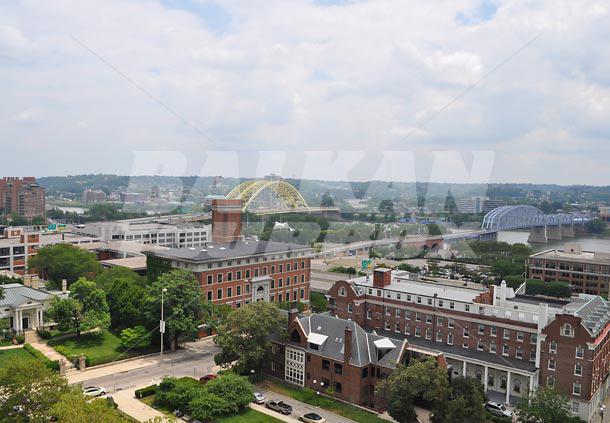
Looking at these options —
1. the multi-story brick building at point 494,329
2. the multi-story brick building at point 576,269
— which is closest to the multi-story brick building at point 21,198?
the multi-story brick building at point 494,329

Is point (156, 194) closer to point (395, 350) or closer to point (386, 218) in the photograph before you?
point (386, 218)

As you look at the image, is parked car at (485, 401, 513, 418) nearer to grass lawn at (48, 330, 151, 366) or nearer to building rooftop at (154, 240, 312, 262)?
grass lawn at (48, 330, 151, 366)

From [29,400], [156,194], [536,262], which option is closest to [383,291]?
[29,400]

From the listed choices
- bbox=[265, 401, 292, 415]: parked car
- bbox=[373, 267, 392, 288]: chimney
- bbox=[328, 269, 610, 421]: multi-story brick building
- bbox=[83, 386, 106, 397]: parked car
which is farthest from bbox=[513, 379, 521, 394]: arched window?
bbox=[83, 386, 106, 397]: parked car

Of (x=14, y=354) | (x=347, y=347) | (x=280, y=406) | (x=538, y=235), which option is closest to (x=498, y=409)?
(x=347, y=347)

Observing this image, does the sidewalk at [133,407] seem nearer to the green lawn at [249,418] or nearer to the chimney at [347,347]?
the green lawn at [249,418]
